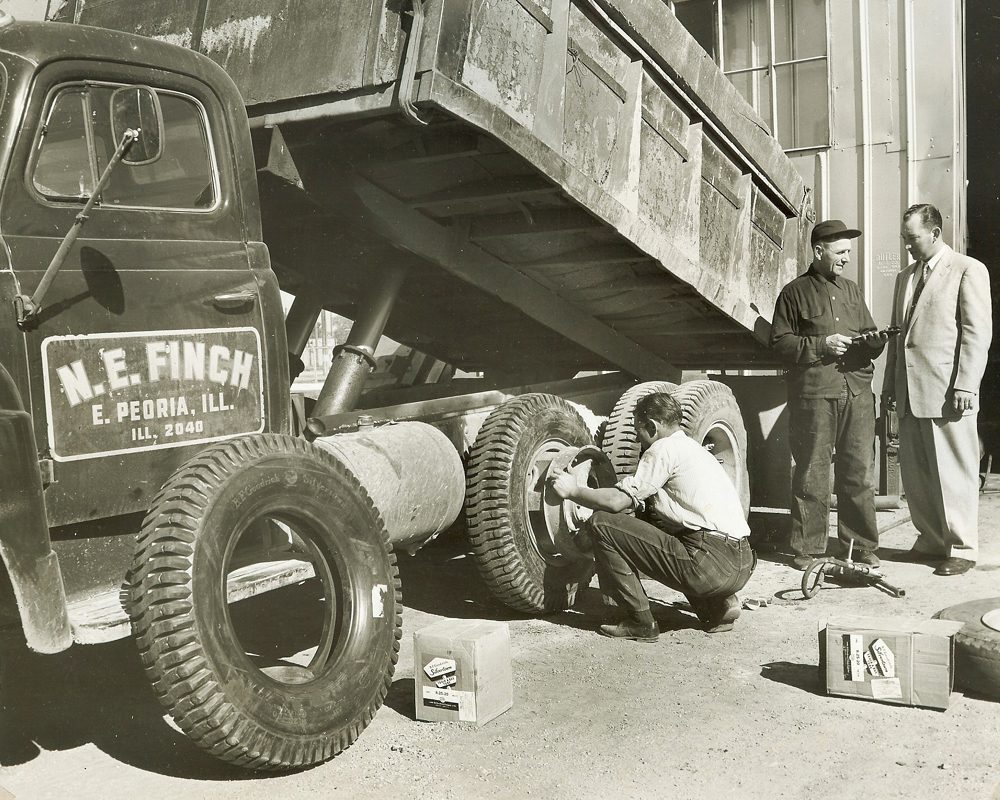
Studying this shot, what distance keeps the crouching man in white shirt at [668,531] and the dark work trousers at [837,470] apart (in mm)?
1523

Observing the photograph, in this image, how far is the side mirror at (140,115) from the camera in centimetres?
332

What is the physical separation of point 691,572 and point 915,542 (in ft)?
8.61

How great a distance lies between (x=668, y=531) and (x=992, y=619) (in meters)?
1.42

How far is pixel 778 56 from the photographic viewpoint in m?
9.04

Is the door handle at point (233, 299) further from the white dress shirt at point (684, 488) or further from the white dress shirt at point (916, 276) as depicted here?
the white dress shirt at point (916, 276)

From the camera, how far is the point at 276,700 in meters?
3.26

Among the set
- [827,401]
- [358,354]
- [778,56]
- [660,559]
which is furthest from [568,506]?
[778,56]

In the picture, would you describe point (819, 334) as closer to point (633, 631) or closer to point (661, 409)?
point (661, 409)

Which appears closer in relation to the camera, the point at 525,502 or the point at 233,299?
the point at 233,299

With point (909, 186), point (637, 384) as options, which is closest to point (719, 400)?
point (637, 384)

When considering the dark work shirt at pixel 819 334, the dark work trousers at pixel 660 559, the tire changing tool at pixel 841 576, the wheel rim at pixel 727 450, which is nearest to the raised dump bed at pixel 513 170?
the dark work shirt at pixel 819 334

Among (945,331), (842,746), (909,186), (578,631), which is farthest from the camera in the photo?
(909,186)

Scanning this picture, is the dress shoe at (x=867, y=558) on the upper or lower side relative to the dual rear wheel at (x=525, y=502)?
lower

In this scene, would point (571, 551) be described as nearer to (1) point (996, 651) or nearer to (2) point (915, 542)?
(1) point (996, 651)
